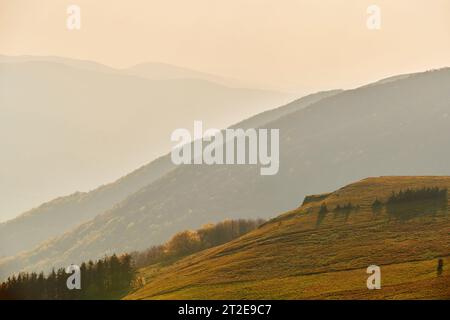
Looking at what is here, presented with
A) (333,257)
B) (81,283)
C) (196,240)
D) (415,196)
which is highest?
(415,196)

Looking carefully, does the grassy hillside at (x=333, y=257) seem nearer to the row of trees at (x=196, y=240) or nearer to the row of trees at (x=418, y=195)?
the row of trees at (x=418, y=195)

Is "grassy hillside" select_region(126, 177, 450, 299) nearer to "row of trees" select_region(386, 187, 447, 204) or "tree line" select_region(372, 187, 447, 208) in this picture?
"tree line" select_region(372, 187, 447, 208)

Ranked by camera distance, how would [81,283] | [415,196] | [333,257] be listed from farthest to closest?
[415,196]
[81,283]
[333,257]

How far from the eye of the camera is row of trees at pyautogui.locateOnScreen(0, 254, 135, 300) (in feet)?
299

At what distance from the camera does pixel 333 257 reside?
99.3m

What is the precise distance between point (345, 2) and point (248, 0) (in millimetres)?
19495

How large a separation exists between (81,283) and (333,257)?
145 feet

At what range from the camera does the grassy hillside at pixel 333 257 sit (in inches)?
2950

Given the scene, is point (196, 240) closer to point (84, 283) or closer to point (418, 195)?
point (418, 195)

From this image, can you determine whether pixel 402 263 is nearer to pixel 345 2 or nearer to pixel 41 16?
pixel 345 2

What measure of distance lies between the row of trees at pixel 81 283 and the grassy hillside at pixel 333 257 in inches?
198

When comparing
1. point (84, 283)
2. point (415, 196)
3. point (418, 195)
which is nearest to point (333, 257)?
point (84, 283)

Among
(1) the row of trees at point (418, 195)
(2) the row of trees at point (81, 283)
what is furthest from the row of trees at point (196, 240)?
(2) the row of trees at point (81, 283)

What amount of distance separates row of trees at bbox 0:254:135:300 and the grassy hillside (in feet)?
16.5
